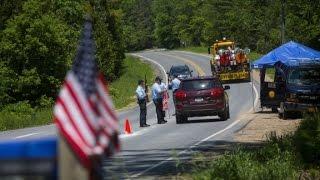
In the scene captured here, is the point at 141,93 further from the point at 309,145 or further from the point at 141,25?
the point at 141,25

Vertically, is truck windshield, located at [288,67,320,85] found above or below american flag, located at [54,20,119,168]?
below

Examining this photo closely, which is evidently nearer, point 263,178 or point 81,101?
point 81,101

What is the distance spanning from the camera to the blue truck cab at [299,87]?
998 inches

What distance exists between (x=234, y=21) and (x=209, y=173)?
287 ft

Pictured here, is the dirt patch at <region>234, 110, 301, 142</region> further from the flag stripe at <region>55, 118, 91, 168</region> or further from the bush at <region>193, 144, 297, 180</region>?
the flag stripe at <region>55, 118, 91, 168</region>

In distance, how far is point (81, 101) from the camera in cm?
347

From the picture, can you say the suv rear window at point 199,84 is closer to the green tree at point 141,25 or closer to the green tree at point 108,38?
the green tree at point 108,38

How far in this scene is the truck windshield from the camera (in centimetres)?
2605

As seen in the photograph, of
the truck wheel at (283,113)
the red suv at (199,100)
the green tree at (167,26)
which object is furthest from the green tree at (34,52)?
the green tree at (167,26)

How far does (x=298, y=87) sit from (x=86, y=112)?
22948mm

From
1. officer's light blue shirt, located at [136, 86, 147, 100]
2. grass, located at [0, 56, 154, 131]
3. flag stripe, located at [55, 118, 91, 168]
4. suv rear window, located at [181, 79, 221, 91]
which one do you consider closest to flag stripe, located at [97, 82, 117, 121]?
flag stripe, located at [55, 118, 91, 168]

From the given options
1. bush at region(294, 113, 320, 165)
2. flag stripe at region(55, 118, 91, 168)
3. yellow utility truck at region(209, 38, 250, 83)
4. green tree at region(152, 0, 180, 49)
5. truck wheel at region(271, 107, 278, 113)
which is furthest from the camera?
green tree at region(152, 0, 180, 49)

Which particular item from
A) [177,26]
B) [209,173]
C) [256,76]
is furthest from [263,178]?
[177,26]

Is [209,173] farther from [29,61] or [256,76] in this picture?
[256,76]
